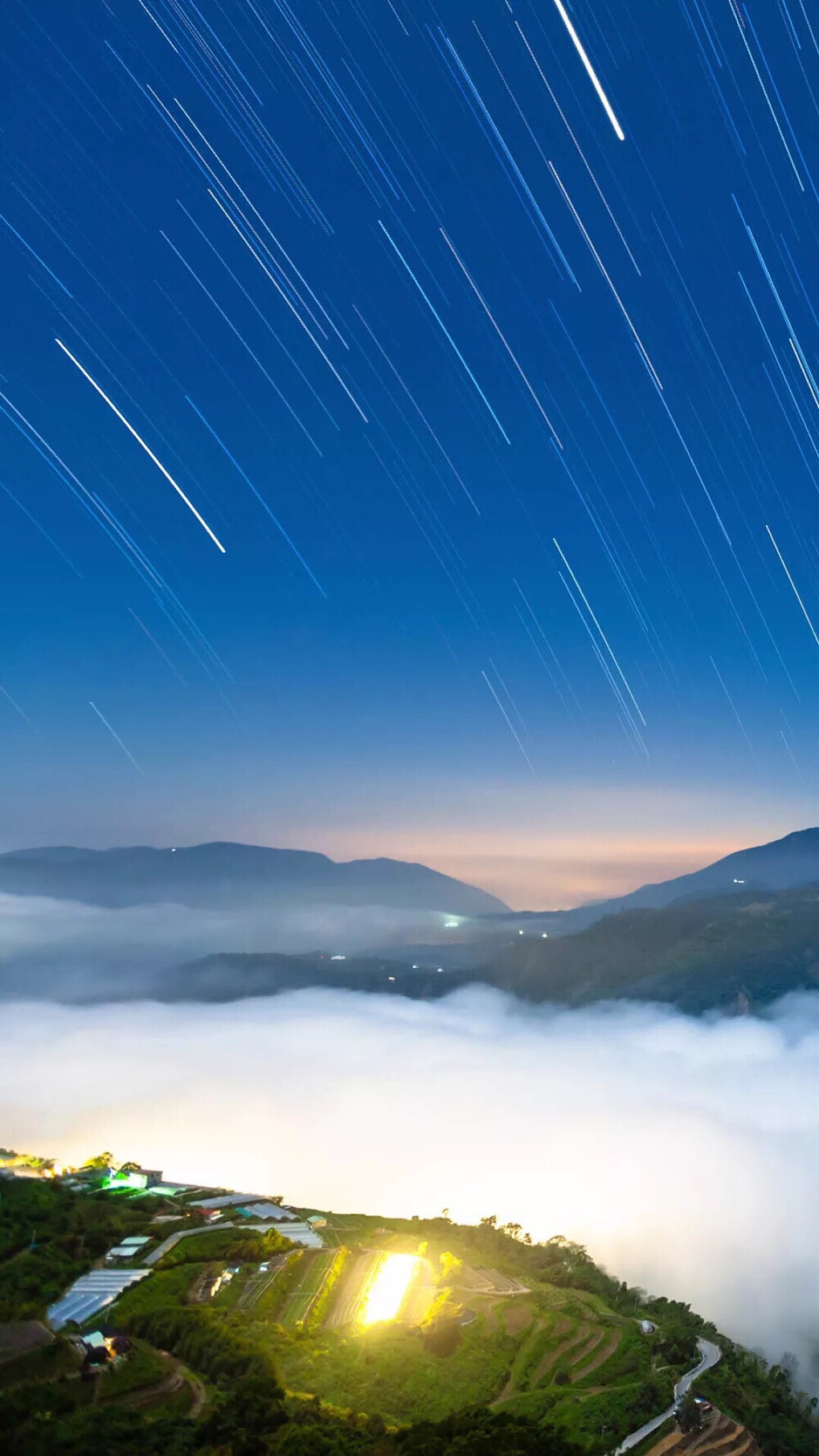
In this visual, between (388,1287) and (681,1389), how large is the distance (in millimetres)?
14051

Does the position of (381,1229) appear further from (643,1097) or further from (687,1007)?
(687,1007)

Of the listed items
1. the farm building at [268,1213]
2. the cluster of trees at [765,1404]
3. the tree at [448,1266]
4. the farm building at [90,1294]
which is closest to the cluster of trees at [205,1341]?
the farm building at [90,1294]

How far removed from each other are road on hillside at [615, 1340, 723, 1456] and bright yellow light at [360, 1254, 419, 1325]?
11.8m

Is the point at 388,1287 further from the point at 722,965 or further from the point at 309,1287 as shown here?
the point at 722,965

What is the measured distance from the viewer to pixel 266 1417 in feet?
91.0

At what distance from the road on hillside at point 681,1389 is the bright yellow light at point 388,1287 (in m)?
11.8

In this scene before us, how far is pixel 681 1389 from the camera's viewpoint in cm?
3778

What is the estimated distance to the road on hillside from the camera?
3300 cm

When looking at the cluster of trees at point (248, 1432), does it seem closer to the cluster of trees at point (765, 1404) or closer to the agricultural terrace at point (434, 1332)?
the agricultural terrace at point (434, 1332)

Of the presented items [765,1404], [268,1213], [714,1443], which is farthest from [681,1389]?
[268,1213]

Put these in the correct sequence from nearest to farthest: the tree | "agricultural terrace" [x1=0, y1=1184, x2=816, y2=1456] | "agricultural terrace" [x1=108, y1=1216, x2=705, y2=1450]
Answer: "agricultural terrace" [x1=0, y1=1184, x2=816, y2=1456], "agricultural terrace" [x1=108, y1=1216, x2=705, y2=1450], the tree

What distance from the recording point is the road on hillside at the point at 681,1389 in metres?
33.0

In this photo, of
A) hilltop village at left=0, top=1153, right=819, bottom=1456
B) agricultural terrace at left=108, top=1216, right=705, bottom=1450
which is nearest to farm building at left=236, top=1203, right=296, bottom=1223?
hilltop village at left=0, top=1153, right=819, bottom=1456

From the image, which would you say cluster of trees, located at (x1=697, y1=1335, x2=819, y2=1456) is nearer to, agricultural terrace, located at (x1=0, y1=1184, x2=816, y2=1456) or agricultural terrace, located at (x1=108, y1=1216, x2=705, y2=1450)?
agricultural terrace, located at (x1=0, y1=1184, x2=816, y2=1456)
